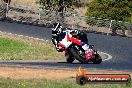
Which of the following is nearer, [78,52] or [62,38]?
[62,38]

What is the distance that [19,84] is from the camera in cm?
1384

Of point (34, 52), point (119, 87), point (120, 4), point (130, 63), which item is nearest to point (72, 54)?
point (130, 63)

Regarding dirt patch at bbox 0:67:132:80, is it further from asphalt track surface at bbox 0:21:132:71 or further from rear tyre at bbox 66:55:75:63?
asphalt track surface at bbox 0:21:132:71

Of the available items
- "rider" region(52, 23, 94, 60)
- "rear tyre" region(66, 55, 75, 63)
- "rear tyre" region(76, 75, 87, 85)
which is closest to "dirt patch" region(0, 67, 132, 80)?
"rear tyre" region(76, 75, 87, 85)

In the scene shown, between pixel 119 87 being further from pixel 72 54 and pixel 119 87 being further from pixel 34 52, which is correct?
pixel 34 52

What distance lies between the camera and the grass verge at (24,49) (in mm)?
26125

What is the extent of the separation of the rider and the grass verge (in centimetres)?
334

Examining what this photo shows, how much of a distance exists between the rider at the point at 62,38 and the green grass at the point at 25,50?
3339 mm

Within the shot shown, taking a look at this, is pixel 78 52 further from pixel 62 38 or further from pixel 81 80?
pixel 81 80

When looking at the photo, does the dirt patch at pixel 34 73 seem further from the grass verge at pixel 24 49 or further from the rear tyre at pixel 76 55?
the grass verge at pixel 24 49

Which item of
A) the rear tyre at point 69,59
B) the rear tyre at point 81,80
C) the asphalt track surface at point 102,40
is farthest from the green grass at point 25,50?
the rear tyre at point 81,80

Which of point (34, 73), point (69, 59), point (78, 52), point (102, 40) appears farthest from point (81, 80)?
point (102, 40)

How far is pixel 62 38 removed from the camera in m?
22.5

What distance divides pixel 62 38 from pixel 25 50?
700cm
